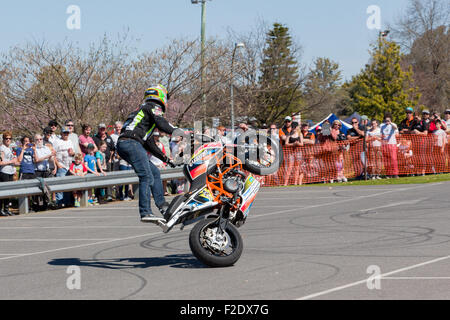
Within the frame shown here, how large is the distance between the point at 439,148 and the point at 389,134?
1909mm

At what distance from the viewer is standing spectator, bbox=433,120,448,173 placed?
21906 mm

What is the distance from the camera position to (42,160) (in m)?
17.2

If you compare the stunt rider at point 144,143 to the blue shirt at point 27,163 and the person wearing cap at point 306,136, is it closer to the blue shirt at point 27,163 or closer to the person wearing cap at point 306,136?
the blue shirt at point 27,163

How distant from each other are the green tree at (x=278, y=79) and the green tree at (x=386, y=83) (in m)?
12.6

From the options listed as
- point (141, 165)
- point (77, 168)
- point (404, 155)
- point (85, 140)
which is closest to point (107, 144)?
point (85, 140)

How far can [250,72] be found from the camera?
126 feet

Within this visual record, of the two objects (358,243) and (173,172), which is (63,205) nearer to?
(173,172)

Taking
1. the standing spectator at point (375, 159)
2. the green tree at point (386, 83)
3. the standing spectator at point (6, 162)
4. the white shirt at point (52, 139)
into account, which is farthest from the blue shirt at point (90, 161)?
the green tree at point (386, 83)

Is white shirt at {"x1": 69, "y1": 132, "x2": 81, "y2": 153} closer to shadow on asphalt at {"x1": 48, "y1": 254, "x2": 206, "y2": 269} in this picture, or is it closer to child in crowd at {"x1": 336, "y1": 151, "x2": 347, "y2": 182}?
child in crowd at {"x1": 336, "y1": 151, "x2": 347, "y2": 182}

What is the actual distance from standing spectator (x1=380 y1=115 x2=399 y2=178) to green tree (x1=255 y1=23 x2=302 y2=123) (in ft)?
67.0

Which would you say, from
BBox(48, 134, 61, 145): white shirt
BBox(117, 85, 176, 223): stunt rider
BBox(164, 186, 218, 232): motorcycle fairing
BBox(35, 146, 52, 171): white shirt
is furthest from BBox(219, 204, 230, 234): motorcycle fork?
BBox(48, 134, 61, 145): white shirt

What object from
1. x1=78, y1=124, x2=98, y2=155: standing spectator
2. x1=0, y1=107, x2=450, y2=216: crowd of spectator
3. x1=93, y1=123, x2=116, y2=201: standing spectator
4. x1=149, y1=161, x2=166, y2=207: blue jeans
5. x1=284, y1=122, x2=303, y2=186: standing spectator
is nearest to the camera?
x1=149, y1=161, x2=166, y2=207: blue jeans

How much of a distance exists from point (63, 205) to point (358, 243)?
10.2 metres
